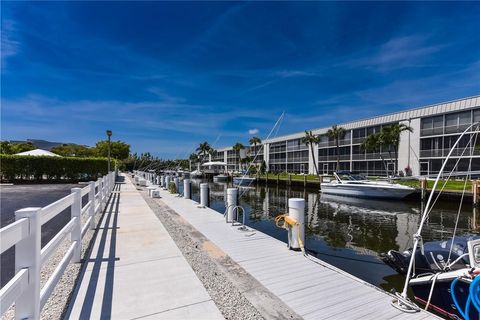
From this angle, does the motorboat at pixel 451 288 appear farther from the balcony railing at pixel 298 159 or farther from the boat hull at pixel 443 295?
the balcony railing at pixel 298 159

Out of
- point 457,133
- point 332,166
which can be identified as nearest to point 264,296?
point 457,133

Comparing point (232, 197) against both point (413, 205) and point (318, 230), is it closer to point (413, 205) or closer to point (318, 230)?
point (318, 230)

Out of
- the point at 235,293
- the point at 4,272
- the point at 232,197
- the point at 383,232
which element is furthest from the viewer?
the point at 383,232

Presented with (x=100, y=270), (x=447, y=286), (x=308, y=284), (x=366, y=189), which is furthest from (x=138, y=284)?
(x=366, y=189)

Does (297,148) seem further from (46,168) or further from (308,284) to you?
(308,284)

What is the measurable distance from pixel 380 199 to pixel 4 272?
26424mm

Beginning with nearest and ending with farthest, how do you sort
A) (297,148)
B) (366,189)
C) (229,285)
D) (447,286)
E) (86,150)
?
(229,285) < (447,286) < (366,189) < (297,148) < (86,150)

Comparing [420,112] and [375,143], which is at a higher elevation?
[420,112]

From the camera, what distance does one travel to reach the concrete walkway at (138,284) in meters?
3.47

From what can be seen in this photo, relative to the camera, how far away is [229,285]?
4.28m

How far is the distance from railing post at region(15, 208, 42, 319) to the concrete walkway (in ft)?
2.34

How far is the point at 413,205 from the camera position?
2230 cm

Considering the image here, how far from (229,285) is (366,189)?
80.9ft

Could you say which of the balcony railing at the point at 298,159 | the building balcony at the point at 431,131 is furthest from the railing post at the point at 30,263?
the balcony railing at the point at 298,159
